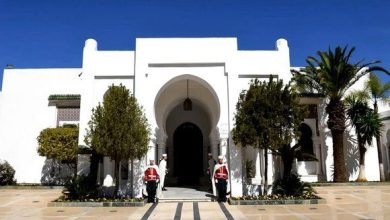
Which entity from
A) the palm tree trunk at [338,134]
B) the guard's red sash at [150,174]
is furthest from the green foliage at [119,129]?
the palm tree trunk at [338,134]

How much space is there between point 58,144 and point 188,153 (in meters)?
5.75

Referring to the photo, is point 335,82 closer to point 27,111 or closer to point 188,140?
point 188,140

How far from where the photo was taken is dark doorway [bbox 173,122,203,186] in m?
16.7

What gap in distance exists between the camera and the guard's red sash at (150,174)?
437 inches

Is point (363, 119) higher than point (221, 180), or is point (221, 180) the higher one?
point (363, 119)

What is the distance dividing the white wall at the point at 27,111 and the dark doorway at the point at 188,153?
5.61m

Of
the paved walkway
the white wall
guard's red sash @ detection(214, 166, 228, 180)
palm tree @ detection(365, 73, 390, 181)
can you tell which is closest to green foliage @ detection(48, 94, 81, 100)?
the white wall

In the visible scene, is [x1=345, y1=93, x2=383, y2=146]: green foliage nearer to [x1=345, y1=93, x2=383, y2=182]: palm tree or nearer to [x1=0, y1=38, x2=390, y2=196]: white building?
[x1=345, y1=93, x2=383, y2=182]: palm tree

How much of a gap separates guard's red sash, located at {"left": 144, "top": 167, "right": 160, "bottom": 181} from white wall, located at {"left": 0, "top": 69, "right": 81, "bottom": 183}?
27.1 ft

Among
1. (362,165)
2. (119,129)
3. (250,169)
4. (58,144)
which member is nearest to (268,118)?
(250,169)

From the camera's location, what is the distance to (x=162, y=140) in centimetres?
1314

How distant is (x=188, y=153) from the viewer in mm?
16922

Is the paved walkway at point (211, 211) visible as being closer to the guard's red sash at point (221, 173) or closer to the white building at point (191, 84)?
the guard's red sash at point (221, 173)

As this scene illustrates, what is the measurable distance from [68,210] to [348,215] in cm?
699
